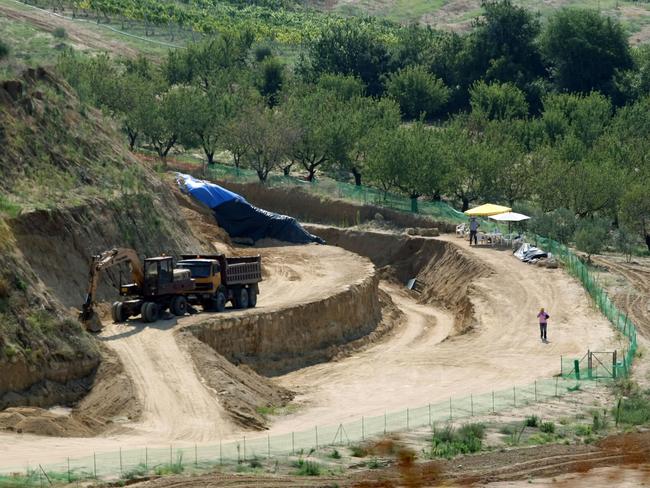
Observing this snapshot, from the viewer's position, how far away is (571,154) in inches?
3629

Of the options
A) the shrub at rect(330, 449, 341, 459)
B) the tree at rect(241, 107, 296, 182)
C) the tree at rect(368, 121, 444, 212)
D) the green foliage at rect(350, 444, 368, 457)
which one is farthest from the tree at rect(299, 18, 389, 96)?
the shrub at rect(330, 449, 341, 459)

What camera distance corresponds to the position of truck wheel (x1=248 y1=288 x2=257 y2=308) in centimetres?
5399

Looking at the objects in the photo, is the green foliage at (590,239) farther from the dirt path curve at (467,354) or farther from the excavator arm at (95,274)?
the excavator arm at (95,274)

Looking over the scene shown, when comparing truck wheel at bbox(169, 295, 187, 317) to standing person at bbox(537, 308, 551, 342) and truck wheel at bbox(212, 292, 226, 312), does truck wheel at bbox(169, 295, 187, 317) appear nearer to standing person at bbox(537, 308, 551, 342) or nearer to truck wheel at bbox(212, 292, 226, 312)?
truck wheel at bbox(212, 292, 226, 312)

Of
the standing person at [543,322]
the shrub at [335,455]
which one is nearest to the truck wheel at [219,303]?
the standing person at [543,322]

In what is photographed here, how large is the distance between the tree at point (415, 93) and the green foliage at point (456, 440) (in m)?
79.2

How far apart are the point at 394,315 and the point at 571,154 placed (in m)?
32.2

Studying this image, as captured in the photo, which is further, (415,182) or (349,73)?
(349,73)

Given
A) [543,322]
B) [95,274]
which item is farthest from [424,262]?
[95,274]

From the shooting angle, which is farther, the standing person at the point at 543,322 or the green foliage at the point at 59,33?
the green foliage at the point at 59,33

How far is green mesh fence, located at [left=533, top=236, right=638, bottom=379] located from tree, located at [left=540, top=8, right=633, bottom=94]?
5135 cm

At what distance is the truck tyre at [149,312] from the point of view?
160 ft

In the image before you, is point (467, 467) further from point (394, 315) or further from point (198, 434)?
point (394, 315)

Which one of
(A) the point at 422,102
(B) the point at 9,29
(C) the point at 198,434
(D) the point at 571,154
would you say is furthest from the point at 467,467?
(B) the point at 9,29
